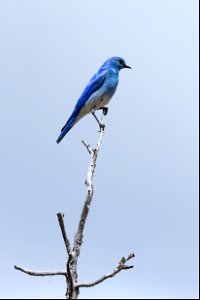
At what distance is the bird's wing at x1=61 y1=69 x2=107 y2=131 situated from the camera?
39.8ft

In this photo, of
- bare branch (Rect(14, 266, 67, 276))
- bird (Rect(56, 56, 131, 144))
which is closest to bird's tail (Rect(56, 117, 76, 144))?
bird (Rect(56, 56, 131, 144))

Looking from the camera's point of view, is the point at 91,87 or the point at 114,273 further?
the point at 91,87

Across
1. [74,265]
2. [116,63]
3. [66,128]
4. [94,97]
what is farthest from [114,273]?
[116,63]

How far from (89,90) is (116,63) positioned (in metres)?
1.62

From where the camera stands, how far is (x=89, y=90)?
12.3 m

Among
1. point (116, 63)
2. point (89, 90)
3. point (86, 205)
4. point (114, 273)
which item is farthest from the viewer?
point (116, 63)

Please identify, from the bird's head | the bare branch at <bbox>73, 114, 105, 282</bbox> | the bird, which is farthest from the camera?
the bird's head

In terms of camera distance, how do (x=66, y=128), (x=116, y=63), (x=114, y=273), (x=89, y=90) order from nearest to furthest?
(x=114, y=273), (x=66, y=128), (x=89, y=90), (x=116, y=63)

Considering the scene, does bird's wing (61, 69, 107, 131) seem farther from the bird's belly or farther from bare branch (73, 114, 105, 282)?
bare branch (73, 114, 105, 282)

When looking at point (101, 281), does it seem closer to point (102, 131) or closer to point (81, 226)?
point (81, 226)

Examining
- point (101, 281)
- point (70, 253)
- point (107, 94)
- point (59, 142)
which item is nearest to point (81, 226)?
point (70, 253)

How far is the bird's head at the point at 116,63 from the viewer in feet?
44.3

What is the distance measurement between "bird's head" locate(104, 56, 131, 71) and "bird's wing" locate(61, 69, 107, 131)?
626 millimetres

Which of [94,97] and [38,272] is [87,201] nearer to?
[38,272]
